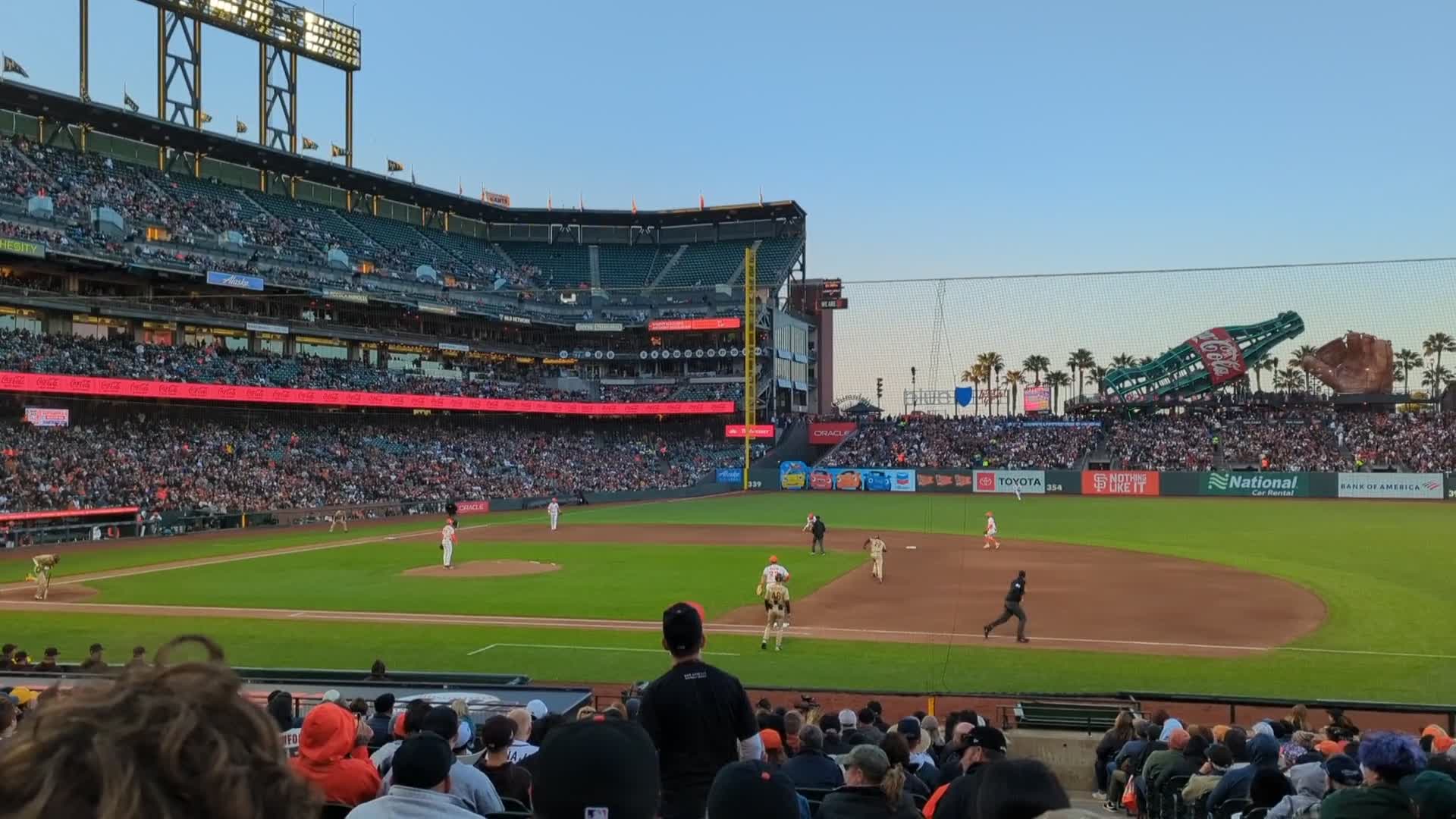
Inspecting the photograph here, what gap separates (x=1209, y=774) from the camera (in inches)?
351

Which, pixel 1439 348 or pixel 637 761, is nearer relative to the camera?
pixel 637 761

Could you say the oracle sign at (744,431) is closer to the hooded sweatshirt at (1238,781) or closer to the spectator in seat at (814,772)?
the hooded sweatshirt at (1238,781)

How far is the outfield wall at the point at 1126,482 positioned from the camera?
62.5 meters

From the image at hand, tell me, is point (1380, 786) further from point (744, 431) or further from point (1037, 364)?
point (1037, 364)

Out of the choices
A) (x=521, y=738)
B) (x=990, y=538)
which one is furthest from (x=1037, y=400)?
(x=521, y=738)

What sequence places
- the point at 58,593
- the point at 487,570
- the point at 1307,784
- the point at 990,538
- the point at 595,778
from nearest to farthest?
the point at 595,778 → the point at 1307,784 → the point at 58,593 → the point at 487,570 → the point at 990,538

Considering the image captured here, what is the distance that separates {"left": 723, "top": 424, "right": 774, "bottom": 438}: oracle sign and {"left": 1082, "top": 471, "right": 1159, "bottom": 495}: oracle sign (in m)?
26.9

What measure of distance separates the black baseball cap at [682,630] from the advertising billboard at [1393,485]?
71258 mm

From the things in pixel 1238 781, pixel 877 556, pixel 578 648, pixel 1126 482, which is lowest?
pixel 578 648

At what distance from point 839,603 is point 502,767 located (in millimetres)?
20143

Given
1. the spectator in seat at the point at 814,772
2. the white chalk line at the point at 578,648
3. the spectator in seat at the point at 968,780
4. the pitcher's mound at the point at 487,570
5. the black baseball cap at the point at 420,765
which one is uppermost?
the black baseball cap at the point at 420,765

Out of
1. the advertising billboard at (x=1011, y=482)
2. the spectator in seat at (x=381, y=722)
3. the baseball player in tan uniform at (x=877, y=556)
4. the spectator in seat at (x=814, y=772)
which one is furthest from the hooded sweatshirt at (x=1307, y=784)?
the advertising billboard at (x=1011, y=482)

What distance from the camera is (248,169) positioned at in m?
79.6

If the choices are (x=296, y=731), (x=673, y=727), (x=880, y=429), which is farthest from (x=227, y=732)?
(x=880, y=429)
